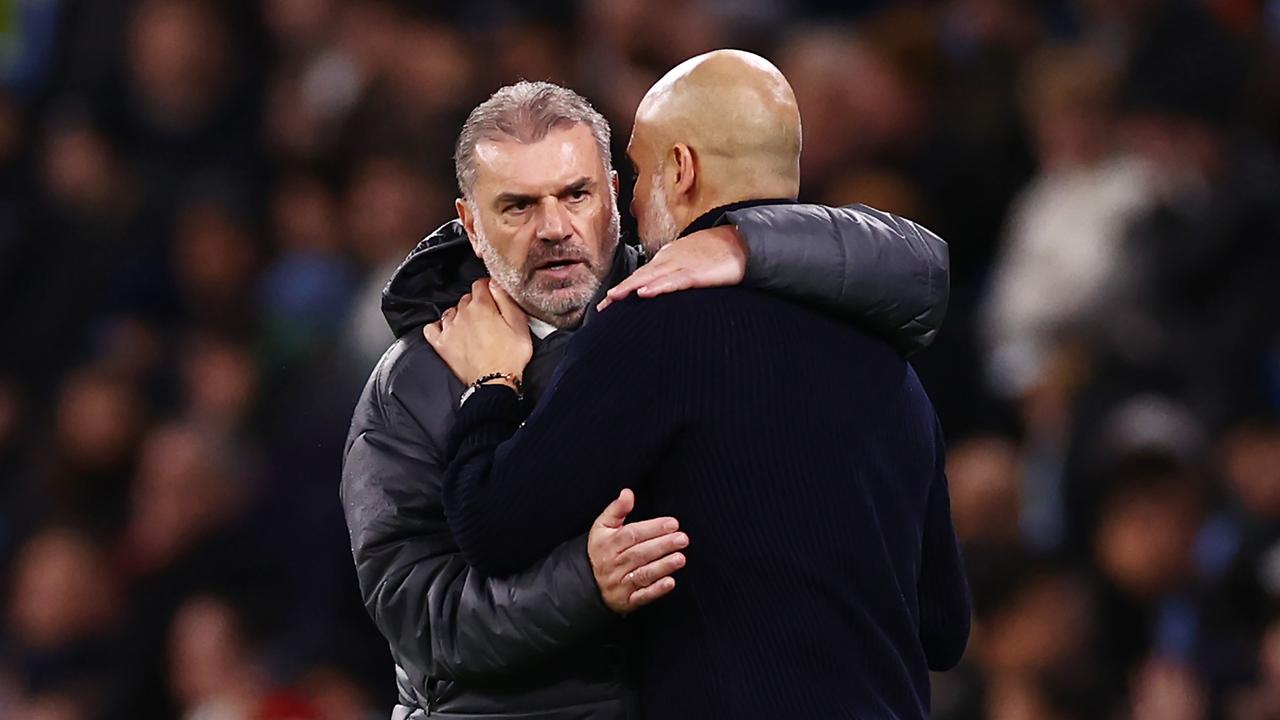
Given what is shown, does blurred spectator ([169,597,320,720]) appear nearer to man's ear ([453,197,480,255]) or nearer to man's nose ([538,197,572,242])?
man's ear ([453,197,480,255])

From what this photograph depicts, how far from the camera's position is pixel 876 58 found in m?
6.16

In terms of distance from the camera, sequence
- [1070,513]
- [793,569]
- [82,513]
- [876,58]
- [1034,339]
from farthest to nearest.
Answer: [82,513], [876,58], [1034,339], [1070,513], [793,569]

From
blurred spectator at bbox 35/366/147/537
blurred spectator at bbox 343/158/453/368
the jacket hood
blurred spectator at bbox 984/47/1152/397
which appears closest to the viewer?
the jacket hood

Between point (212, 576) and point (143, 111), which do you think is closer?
point (212, 576)

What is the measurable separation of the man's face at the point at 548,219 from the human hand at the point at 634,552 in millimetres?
412

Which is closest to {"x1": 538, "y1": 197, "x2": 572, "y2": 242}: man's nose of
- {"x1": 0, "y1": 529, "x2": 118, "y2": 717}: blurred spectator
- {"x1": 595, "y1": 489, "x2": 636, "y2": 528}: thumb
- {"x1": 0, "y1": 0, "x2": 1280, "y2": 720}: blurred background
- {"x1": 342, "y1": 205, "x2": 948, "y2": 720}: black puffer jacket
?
{"x1": 342, "y1": 205, "x2": 948, "y2": 720}: black puffer jacket

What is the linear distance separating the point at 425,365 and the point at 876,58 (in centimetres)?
330

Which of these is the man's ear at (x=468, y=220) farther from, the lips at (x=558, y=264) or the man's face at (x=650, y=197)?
the man's face at (x=650, y=197)

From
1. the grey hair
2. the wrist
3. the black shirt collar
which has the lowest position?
the wrist

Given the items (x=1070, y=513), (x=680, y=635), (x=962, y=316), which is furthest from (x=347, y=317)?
(x=680, y=635)

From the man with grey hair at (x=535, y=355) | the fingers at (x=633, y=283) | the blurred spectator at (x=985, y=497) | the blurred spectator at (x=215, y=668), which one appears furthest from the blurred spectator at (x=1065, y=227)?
the fingers at (x=633, y=283)

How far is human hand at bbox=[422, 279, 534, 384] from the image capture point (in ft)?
9.93

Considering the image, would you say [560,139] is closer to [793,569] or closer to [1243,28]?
[793,569]

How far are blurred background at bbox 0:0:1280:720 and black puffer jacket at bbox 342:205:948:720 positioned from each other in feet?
6.37
